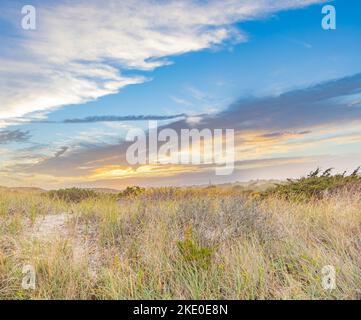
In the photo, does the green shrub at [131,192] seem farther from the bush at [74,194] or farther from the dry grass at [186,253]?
the dry grass at [186,253]

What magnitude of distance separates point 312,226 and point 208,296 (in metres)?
3.16

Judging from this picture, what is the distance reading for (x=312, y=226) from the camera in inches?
308

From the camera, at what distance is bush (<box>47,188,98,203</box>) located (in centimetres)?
1430

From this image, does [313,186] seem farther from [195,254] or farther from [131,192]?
[195,254]

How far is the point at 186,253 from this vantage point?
625 cm

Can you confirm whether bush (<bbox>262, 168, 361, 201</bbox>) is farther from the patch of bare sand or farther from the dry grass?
the patch of bare sand

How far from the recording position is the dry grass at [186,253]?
18.2 feet

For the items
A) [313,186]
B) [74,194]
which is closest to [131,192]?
[74,194]

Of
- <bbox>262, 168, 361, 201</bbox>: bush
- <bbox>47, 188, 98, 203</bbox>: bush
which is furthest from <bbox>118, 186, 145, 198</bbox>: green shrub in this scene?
<bbox>262, 168, 361, 201</bbox>: bush

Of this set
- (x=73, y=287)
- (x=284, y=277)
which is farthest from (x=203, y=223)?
(x=73, y=287)

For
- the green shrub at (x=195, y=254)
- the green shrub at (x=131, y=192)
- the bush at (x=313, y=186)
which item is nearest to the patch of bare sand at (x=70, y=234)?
the green shrub at (x=195, y=254)

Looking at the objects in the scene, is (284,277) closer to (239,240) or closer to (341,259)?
(341,259)

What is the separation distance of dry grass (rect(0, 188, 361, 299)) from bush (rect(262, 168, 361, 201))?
355 cm

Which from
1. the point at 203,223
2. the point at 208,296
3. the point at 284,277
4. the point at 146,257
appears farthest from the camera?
the point at 203,223
